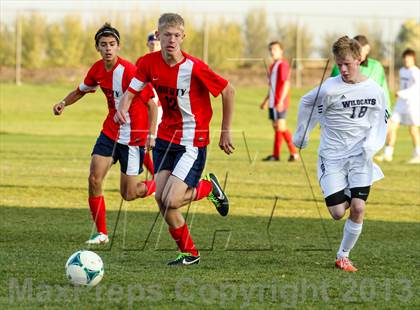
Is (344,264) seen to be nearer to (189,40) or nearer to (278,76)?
(278,76)

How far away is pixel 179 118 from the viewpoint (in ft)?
28.2

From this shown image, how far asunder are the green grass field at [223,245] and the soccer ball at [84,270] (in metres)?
0.08

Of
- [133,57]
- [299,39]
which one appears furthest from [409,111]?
[133,57]

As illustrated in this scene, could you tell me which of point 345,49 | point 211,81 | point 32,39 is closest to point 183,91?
point 211,81

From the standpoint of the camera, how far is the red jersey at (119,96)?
10078mm

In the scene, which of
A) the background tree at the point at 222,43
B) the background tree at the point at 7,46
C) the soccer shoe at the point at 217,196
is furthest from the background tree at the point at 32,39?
the soccer shoe at the point at 217,196

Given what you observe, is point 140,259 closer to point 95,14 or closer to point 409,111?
point 409,111

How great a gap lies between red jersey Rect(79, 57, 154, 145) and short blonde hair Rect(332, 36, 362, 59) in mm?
2221

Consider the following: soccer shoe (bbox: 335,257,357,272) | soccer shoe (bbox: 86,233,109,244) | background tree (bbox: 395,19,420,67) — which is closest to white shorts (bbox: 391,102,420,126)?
soccer shoe (bbox: 86,233,109,244)

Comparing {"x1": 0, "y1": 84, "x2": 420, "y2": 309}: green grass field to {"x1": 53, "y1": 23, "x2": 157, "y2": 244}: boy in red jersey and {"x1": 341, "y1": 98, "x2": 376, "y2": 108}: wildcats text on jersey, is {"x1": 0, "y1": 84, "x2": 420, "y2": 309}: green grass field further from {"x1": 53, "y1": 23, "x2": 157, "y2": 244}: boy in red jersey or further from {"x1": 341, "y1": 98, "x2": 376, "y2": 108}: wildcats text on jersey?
{"x1": 341, "y1": 98, "x2": 376, "y2": 108}: wildcats text on jersey

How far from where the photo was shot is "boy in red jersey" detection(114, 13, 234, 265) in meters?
8.45

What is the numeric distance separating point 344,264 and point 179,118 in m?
1.84

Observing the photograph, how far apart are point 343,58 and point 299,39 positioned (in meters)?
41.8

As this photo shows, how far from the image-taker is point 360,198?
8.52m
